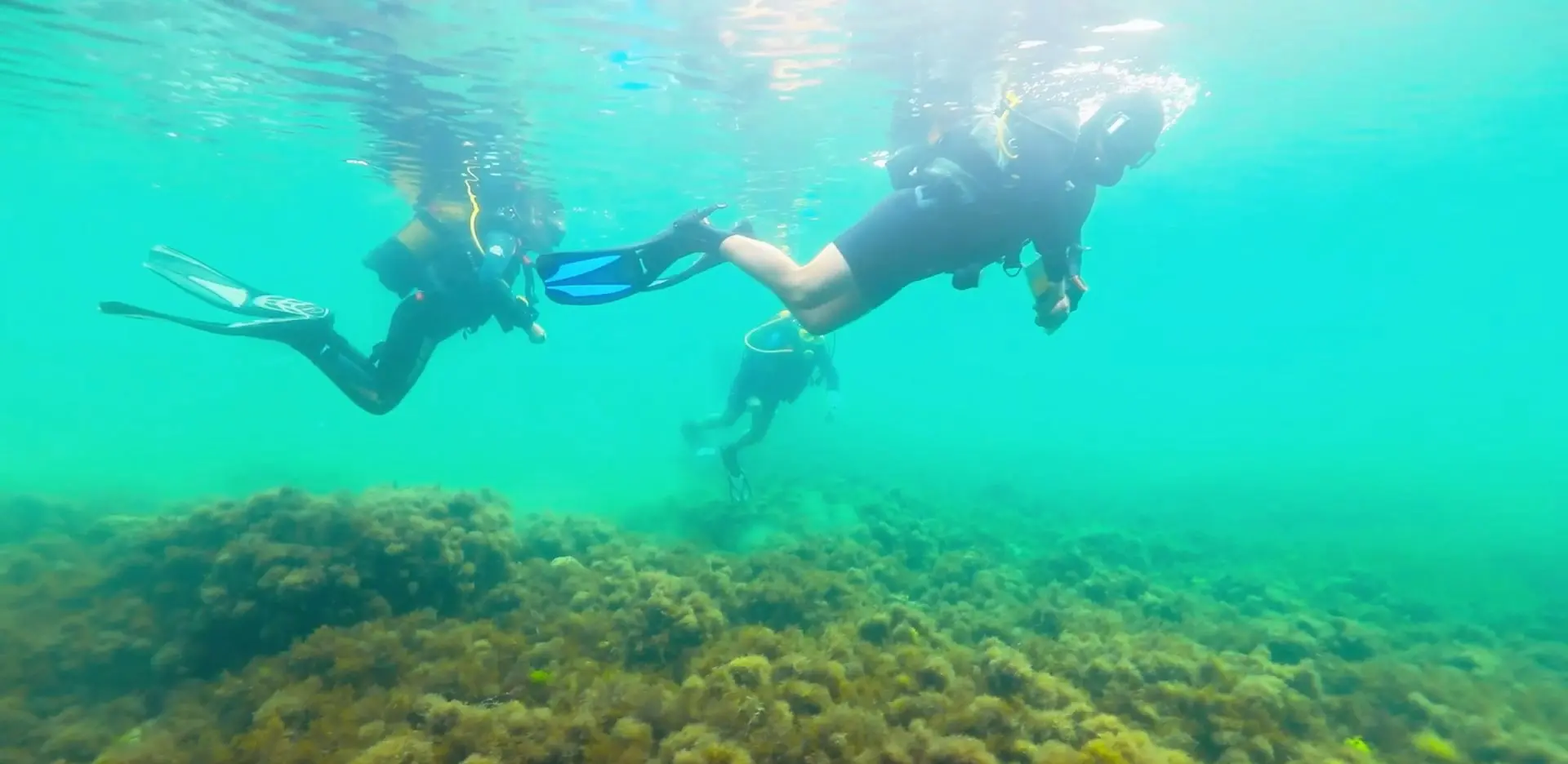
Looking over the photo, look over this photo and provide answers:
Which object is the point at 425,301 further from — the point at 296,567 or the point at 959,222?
the point at 959,222

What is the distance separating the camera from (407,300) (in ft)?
28.2

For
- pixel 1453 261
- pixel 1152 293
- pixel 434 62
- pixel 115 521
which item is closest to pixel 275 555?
pixel 115 521

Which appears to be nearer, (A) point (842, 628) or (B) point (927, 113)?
(A) point (842, 628)

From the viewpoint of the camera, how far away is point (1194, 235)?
4309cm

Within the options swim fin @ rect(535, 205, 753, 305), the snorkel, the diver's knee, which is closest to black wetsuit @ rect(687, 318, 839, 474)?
swim fin @ rect(535, 205, 753, 305)

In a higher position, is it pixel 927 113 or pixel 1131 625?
pixel 927 113

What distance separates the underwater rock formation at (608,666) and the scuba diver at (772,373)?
4.76m

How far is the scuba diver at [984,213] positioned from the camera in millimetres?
4602

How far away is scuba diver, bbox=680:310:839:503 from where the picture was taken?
1309cm

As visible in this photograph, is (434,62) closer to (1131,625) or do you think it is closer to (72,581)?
(72,581)

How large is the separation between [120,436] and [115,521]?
125 feet

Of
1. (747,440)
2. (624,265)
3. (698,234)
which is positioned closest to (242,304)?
(624,265)

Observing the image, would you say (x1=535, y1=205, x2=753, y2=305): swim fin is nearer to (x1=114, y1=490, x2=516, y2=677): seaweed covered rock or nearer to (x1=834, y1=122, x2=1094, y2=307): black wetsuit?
(x1=834, y1=122, x2=1094, y2=307): black wetsuit

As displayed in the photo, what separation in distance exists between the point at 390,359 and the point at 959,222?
7.04 metres
